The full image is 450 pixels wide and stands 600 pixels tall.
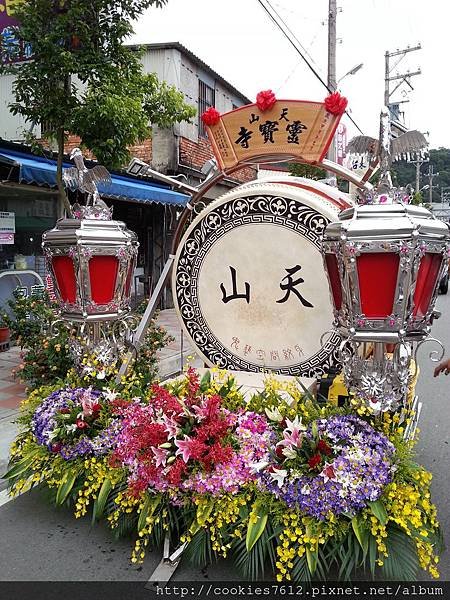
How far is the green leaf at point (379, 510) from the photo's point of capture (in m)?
2.32

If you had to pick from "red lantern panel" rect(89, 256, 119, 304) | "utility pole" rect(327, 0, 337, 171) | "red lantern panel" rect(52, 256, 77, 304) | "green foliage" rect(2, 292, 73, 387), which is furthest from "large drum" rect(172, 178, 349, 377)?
"utility pole" rect(327, 0, 337, 171)

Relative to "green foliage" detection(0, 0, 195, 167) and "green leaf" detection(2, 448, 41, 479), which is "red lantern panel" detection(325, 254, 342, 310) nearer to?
"green leaf" detection(2, 448, 41, 479)

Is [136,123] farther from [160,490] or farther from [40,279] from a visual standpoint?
[160,490]

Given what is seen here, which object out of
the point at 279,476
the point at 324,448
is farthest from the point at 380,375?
the point at 279,476

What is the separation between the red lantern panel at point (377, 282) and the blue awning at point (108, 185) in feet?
8.88

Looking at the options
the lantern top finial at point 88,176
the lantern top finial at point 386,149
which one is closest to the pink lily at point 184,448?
the lantern top finial at point 386,149

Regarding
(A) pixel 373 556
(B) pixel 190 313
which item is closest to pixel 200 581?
(A) pixel 373 556

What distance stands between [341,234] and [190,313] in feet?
6.74

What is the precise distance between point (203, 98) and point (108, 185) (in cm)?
969

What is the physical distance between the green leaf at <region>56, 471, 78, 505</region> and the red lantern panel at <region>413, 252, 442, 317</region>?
211 centimetres

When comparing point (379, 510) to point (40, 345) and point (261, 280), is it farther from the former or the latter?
point (40, 345)

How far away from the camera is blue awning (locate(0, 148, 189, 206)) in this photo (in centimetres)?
705

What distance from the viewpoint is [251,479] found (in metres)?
2.60

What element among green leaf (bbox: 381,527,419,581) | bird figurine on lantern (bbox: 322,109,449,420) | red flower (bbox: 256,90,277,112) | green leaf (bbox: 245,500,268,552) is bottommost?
green leaf (bbox: 381,527,419,581)
